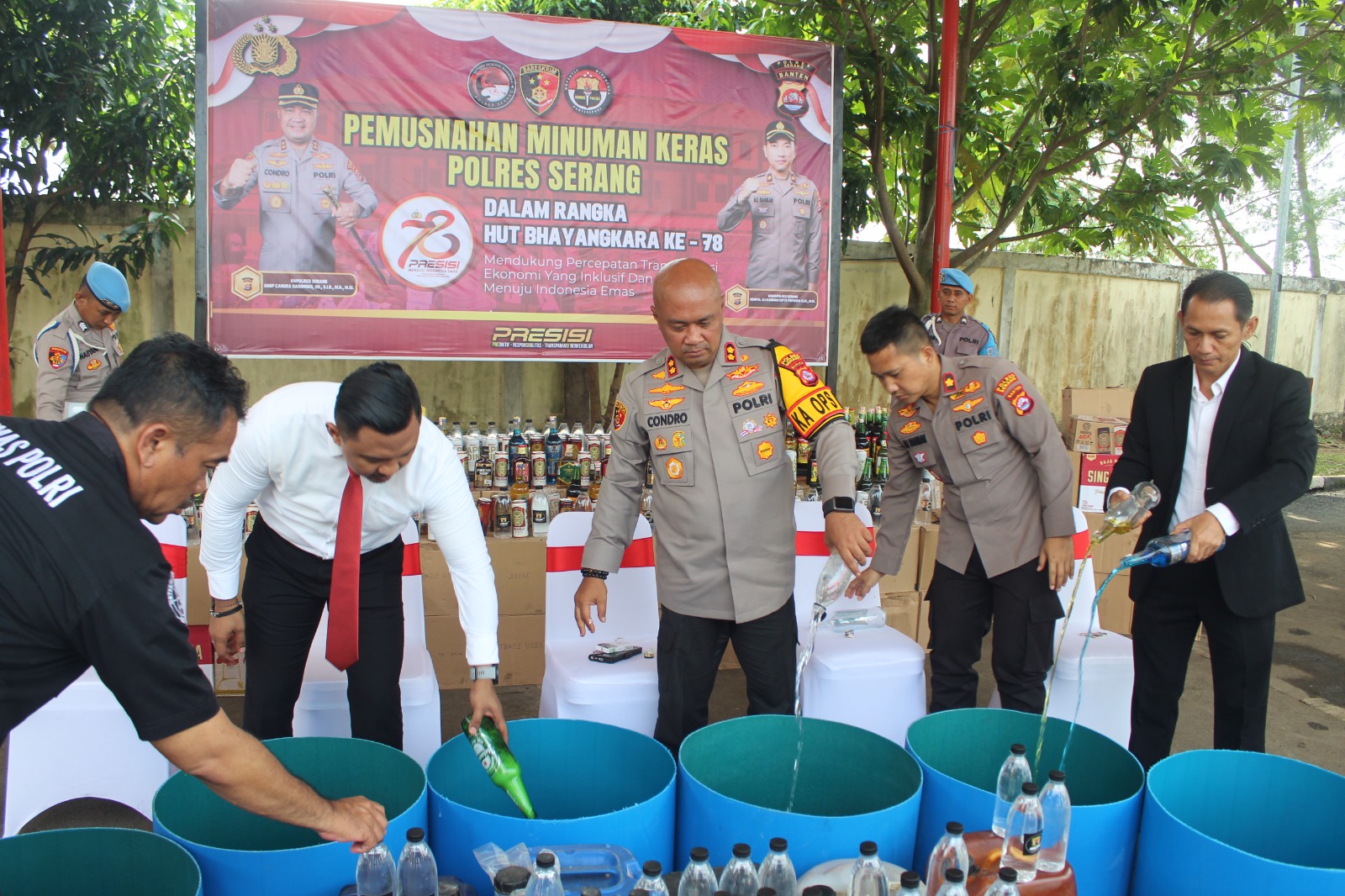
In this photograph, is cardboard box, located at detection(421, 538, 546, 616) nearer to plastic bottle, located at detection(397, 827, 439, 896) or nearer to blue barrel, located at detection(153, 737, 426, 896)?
blue barrel, located at detection(153, 737, 426, 896)

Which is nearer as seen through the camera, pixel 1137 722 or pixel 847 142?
pixel 1137 722

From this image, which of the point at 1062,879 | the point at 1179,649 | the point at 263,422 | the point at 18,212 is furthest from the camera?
the point at 18,212

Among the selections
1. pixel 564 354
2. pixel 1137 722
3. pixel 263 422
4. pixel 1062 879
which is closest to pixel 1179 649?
pixel 1137 722

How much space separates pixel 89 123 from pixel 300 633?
4.59 m

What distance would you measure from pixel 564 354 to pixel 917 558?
192 centimetres

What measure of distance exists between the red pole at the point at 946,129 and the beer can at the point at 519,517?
2.52m

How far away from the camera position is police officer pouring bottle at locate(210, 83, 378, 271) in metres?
4.04

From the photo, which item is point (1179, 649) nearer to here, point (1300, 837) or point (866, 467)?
Answer: point (1300, 837)

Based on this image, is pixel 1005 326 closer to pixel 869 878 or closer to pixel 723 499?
pixel 723 499

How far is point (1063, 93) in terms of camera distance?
5.23 m

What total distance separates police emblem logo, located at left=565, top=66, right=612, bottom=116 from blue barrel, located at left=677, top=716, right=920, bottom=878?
329 cm

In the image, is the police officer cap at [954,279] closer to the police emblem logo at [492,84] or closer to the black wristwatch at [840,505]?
the police emblem logo at [492,84]

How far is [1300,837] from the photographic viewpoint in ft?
6.01

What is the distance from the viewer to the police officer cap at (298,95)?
404 cm
